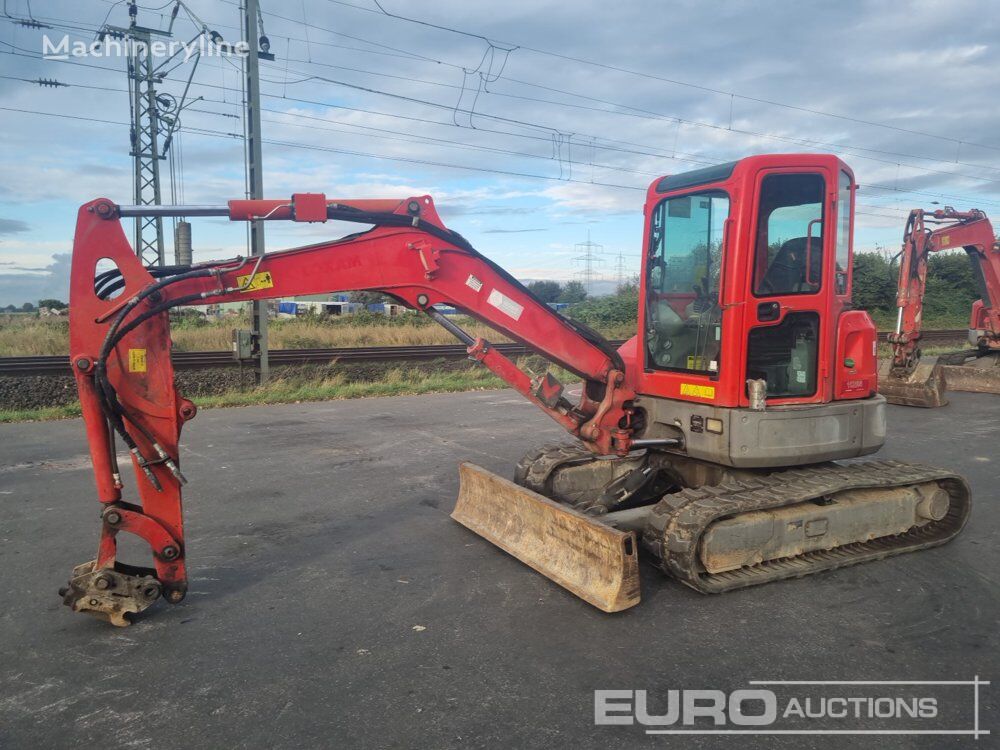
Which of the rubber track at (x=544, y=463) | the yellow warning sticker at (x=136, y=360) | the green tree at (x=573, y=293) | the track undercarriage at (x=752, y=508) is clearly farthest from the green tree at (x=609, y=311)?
the yellow warning sticker at (x=136, y=360)

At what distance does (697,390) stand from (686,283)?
2.81ft

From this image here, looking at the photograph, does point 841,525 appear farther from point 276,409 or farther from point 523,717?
point 276,409

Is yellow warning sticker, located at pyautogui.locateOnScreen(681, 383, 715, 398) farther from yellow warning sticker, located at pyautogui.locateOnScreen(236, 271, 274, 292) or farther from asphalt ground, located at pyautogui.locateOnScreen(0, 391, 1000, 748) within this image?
yellow warning sticker, located at pyautogui.locateOnScreen(236, 271, 274, 292)

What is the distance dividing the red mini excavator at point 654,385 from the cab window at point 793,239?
0.06ft

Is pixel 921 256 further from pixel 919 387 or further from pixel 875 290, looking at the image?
pixel 875 290

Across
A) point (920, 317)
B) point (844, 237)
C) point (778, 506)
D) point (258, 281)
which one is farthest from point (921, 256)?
point (258, 281)

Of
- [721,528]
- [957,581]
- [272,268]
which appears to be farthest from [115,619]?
[957,581]

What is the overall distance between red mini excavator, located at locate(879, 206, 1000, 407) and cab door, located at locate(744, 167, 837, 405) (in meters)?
9.47

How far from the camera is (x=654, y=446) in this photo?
574cm

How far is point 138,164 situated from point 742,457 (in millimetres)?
23182

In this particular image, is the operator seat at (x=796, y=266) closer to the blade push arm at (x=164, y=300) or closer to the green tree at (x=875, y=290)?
the blade push arm at (x=164, y=300)

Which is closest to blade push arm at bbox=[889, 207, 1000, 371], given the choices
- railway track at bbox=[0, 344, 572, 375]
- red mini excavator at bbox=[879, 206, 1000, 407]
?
red mini excavator at bbox=[879, 206, 1000, 407]

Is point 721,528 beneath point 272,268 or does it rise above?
beneath

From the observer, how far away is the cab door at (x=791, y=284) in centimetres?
529
